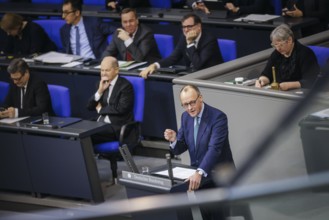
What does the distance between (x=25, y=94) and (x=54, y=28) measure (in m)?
2.15

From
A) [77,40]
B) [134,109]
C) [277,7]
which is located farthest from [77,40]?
[277,7]

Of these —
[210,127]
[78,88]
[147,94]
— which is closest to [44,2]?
[78,88]

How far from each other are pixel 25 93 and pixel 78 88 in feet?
2.57

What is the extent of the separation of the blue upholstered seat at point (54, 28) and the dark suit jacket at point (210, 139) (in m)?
4.42

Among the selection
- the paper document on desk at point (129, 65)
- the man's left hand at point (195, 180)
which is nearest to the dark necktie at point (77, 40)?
the paper document on desk at point (129, 65)

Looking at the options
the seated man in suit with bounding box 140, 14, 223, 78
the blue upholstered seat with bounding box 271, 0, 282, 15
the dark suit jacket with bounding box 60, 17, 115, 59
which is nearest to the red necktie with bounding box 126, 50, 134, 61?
the seated man in suit with bounding box 140, 14, 223, 78

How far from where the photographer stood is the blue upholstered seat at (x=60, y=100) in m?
7.14

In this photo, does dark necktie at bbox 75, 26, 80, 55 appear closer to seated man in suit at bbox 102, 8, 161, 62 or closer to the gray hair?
seated man in suit at bbox 102, 8, 161, 62

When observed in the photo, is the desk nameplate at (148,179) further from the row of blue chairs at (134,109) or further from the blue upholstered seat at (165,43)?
the blue upholstered seat at (165,43)

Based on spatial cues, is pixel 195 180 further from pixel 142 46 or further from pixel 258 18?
pixel 258 18

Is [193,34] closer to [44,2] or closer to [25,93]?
[25,93]

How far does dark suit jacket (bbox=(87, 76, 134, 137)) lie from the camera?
22.4 ft

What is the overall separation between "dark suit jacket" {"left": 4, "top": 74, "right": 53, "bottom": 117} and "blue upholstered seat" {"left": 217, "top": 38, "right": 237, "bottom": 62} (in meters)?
1.70

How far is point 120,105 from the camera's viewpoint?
688 centimetres
